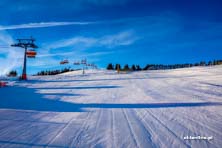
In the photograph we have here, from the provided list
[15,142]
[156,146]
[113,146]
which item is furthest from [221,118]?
[15,142]

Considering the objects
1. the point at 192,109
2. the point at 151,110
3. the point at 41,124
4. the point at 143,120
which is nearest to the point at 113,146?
the point at 143,120

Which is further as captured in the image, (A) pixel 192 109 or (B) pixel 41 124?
(A) pixel 192 109

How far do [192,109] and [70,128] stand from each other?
474 cm

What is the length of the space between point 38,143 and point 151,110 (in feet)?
14.7

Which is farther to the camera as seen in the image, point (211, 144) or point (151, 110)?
point (151, 110)

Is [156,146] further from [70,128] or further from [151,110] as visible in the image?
[151,110]

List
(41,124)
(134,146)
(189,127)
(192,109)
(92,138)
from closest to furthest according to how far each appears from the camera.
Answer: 1. (134,146)
2. (92,138)
3. (189,127)
4. (41,124)
5. (192,109)

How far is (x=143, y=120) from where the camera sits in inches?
229

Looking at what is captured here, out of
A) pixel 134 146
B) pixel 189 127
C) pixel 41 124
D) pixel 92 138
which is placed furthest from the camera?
pixel 41 124

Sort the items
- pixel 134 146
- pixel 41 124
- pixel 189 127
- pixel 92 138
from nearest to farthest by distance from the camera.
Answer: pixel 134 146 → pixel 92 138 → pixel 189 127 → pixel 41 124

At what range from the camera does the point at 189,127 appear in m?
5.05

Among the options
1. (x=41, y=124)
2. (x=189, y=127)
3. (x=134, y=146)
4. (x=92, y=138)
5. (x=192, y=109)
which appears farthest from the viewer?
(x=192, y=109)

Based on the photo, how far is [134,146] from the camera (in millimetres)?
3924

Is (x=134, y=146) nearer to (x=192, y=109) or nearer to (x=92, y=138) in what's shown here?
(x=92, y=138)
